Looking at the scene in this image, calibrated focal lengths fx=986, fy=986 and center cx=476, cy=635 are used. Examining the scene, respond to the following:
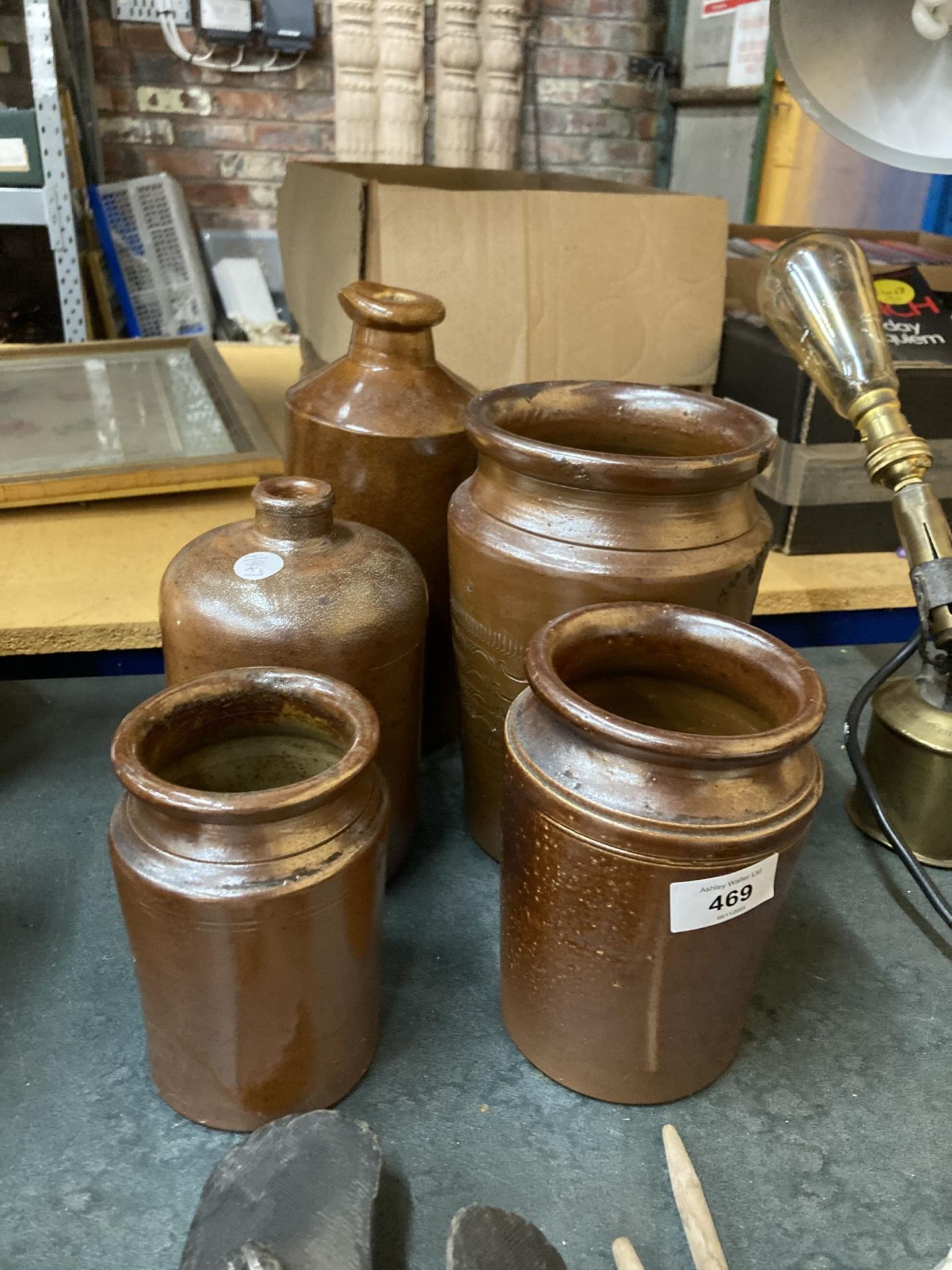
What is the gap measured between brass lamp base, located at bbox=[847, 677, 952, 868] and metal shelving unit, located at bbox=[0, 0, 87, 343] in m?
1.79

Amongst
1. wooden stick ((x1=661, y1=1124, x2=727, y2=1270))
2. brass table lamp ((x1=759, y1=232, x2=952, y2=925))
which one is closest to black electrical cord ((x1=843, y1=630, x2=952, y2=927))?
brass table lamp ((x1=759, y1=232, x2=952, y2=925))

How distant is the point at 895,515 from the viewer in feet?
2.98

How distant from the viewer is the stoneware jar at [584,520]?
76 cm

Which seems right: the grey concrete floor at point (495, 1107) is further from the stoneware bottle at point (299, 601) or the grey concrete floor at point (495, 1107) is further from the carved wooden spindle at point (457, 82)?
the carved wooden spindle at point (457, 82)

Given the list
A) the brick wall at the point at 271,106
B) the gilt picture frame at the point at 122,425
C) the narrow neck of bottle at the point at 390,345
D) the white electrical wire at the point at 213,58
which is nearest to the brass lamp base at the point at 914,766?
the narrow neck of bottle at the point at 390,345

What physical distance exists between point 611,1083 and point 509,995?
0.10m

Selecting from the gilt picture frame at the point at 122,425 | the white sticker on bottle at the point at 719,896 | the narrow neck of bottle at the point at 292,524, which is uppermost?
the narrow neck of bottle at the point at 292,524

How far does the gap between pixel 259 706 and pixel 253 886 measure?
0.54 ft

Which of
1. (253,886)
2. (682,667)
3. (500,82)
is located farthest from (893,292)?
(500,82)

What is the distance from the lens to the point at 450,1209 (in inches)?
25.6

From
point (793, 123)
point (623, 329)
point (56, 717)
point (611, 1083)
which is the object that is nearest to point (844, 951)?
point (611, 1083)

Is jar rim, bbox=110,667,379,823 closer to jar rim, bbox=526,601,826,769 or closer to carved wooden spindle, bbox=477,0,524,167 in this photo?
jar rim, bbox=526,601,826,769

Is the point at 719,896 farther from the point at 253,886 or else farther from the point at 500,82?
the point at 500,82

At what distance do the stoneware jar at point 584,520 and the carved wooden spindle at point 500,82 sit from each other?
1.98 meters
